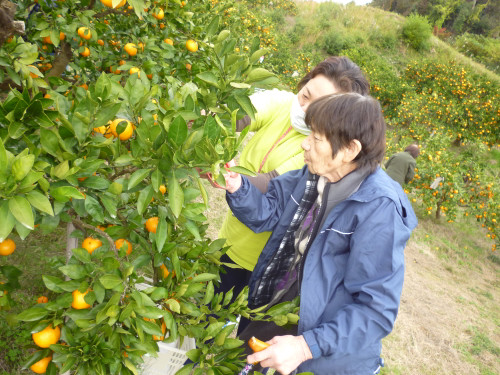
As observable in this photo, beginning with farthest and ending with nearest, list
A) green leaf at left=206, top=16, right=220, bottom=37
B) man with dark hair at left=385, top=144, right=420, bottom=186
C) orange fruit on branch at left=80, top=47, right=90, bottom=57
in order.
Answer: man with dark hair at left=385, top=144, right=420, bottom=186 → orange fruit on branch at left=80, top=47, right=90, bottom=57 → green leaf at left=206, top=16, right=220, bottom=37

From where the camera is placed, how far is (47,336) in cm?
92

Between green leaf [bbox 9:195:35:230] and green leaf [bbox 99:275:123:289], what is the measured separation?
0.71 ft

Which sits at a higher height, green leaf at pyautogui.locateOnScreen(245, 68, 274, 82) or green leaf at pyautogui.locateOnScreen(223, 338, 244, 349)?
green leaf at pyautogui.locateOnScreen(245, 68, 274, 82)

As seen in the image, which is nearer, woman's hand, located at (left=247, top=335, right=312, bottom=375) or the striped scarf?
woman's hand, located at (left=247, top=335, right=312, bottom=375)

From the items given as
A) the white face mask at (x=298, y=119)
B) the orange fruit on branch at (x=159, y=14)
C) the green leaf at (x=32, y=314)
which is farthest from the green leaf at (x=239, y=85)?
the orange fruit on branch at (x=159, y=14)

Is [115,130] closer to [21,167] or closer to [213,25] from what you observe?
[21,167]

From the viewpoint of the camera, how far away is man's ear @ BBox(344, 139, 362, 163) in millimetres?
1174

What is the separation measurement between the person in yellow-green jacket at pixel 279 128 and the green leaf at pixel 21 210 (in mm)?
919

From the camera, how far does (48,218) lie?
0.84 m

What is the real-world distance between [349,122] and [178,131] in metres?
0.63

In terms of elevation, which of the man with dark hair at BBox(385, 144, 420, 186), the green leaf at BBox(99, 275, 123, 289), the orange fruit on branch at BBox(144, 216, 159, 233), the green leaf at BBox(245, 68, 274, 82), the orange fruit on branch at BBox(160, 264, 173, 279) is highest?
the green leaf at BBox(245, 68, 274, 82)

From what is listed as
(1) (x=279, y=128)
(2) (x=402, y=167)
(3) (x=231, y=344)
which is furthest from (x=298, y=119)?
(2) (x=402, y=167)

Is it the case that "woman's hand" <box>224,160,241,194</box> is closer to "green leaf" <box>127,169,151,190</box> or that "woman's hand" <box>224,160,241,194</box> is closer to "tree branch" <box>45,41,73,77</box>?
"green leaf" <box>127,169,151,190</box>

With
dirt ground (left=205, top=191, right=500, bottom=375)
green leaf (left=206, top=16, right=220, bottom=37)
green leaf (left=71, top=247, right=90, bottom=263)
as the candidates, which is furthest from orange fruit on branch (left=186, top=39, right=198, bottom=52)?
dirt ground (left=205, top=191, right=500, bottom=375)
